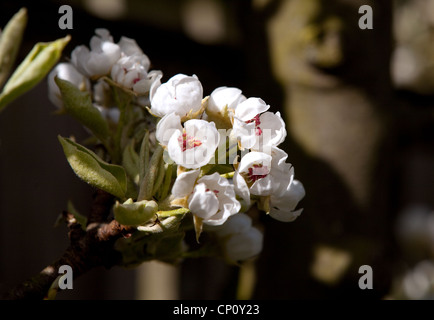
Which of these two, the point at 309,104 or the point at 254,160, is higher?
the point at 309,104

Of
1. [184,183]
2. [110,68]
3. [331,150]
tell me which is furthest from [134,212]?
[331,150]

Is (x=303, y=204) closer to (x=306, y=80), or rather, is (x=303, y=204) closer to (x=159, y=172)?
(x=306, y=80)

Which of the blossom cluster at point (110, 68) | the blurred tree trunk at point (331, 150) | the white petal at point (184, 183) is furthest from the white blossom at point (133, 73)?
the blurred tree trunk at point (331, 150)

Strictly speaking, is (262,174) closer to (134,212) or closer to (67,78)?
(134,212)

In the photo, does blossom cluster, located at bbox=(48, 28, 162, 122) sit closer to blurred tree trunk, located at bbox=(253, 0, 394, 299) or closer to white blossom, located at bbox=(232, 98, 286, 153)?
white blossom, located at bbox=(232, 98, 286, 153)

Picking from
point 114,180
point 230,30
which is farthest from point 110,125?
point 230,30

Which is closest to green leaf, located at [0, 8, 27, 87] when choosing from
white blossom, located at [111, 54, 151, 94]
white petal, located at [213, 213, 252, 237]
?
white blossom, located at [111, 54, 151, 94]

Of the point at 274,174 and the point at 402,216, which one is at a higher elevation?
the point at 402,216
